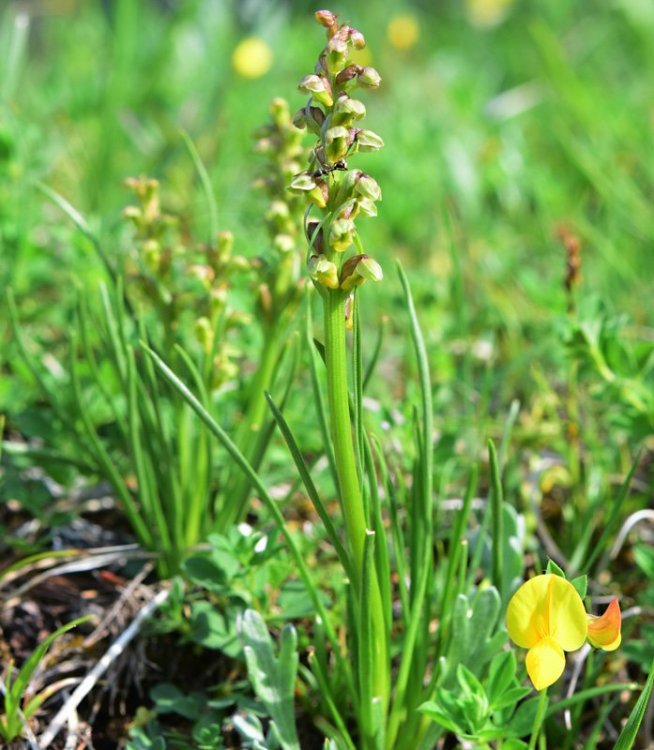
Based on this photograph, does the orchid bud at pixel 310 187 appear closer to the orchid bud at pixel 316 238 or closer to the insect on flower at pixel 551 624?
the orchid bud at pixel 316 238

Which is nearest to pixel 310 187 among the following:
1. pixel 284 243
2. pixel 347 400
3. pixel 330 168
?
pixel 330 168

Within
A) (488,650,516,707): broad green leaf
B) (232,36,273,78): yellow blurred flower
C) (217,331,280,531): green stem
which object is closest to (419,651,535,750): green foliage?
→ (488,650,516,707): broad green leaf

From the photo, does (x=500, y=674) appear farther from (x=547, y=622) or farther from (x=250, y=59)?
(x=250, y=59)

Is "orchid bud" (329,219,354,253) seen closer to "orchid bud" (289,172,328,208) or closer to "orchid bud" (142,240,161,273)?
"orchid bud" (289,172,328,208)

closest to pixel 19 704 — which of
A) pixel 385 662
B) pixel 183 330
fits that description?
pixel 385 662

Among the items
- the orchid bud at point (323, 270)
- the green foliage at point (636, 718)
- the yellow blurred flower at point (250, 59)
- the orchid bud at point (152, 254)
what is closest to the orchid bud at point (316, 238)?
the orchid bud at point (323, 270)

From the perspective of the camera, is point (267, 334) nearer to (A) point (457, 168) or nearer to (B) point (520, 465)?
(B) point (520, 465)
